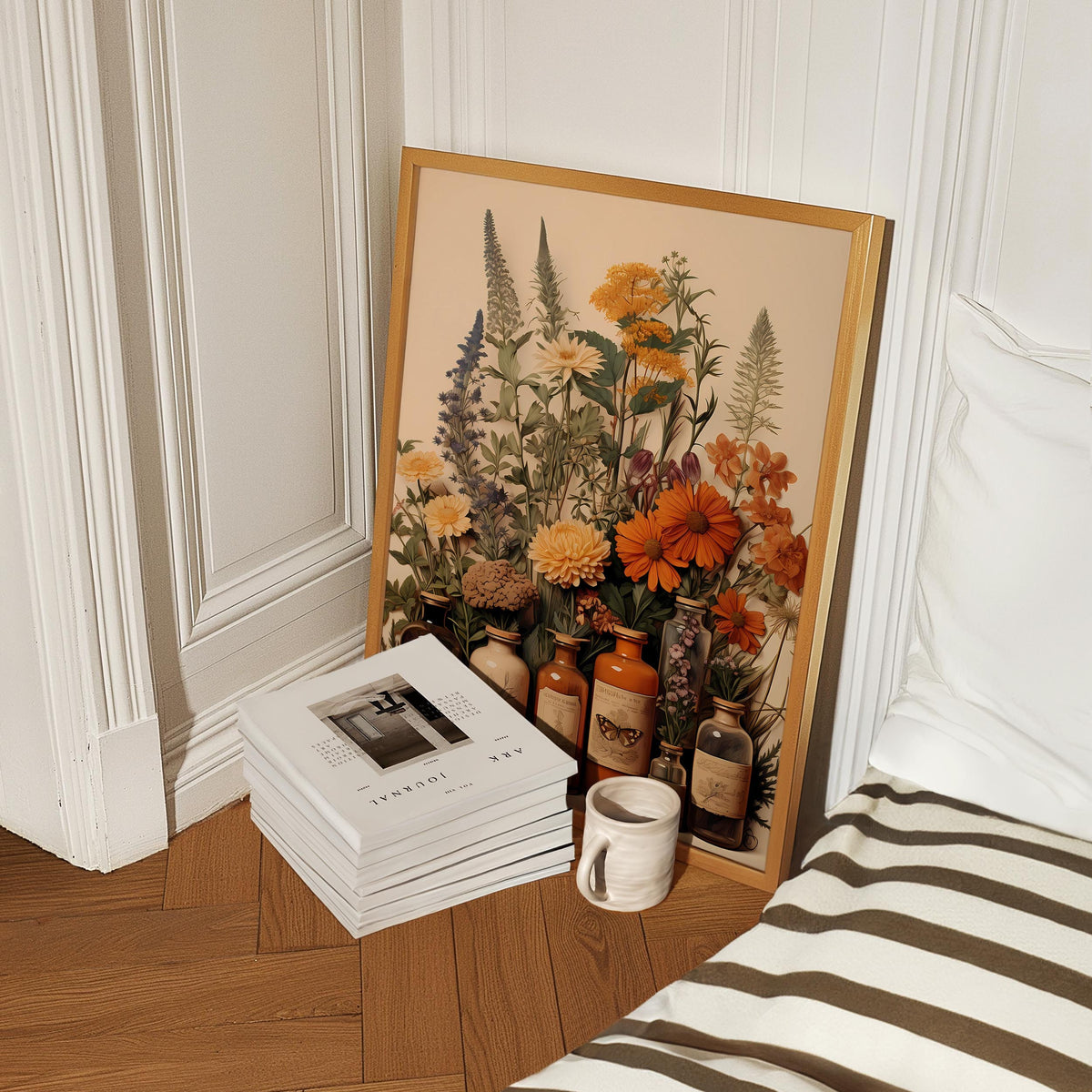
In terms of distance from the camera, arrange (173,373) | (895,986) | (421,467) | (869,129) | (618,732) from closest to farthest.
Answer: (895,986), (869,129), (173,373), (618,732), (421,467)

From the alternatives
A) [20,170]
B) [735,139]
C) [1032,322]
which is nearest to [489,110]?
[735,139]

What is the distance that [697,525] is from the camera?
1286mm

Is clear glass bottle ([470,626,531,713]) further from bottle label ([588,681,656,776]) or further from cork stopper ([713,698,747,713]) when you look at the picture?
cork stopper ([713,698,747,713])

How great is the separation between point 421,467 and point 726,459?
0.42m

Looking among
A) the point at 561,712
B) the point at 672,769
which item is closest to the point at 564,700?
the point at 561,712

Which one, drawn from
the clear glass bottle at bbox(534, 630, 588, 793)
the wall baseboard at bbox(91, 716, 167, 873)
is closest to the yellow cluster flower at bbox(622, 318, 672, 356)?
the clear glass bottle at bbox(534, 630, 588, 793)

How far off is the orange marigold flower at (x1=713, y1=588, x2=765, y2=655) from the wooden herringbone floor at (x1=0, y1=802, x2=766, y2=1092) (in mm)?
299

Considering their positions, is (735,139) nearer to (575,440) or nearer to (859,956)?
(575,440)

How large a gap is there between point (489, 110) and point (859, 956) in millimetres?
1094

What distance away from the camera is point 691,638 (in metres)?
1.32

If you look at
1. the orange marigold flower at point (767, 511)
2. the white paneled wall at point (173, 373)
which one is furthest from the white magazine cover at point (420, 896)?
the orange marigold flower at point (767, 511)

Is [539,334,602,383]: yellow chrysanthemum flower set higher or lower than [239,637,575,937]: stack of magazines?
higher

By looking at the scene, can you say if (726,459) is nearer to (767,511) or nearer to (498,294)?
(767,511)

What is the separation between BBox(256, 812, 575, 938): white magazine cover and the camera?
4.07ft
